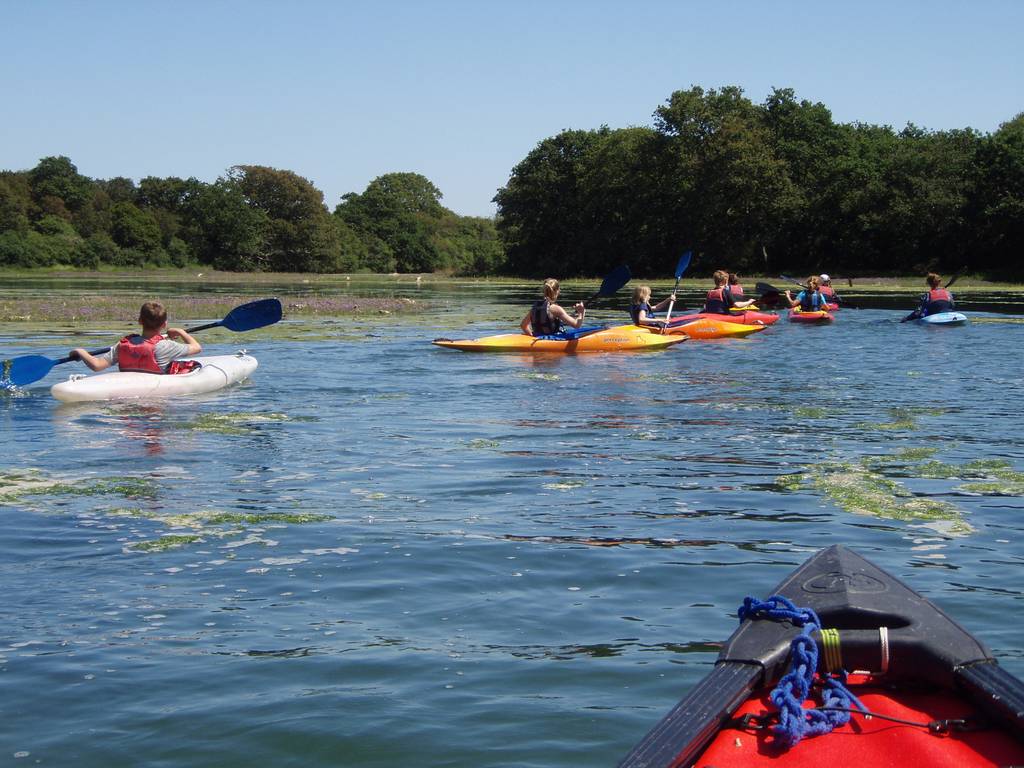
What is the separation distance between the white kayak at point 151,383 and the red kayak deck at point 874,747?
341 inches

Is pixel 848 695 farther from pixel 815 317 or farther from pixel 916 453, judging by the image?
pixel 815 317

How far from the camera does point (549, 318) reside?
15.3 meters

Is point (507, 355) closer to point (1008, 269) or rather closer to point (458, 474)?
point (458, 474)

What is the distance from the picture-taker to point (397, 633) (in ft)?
14.6

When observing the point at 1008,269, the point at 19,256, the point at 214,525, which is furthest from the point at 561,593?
the point at 19,256

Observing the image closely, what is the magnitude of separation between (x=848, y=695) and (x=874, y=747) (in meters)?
0.22

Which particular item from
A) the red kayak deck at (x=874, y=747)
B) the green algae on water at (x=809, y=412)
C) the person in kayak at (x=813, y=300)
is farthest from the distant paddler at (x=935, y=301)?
the red kayak deck at (x=874, y=747)

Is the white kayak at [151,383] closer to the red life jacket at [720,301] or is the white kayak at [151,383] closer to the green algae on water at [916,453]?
the green algae on water at [916,453]

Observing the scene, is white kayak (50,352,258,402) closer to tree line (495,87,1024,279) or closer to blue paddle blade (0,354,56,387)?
blue paddle blade (0,354,56,387)

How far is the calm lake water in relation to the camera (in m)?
3.68

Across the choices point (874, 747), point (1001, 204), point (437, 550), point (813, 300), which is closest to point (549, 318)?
point (813, 300)

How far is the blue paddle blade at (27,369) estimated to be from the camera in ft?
36.0

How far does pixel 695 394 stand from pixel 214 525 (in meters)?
6.35

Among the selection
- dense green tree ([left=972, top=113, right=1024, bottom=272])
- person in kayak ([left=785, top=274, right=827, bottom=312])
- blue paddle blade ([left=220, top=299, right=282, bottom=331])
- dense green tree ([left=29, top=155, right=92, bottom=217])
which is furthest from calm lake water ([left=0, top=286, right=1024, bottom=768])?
dense green tree ([left=29, top=155, right=92, bottom=217])
